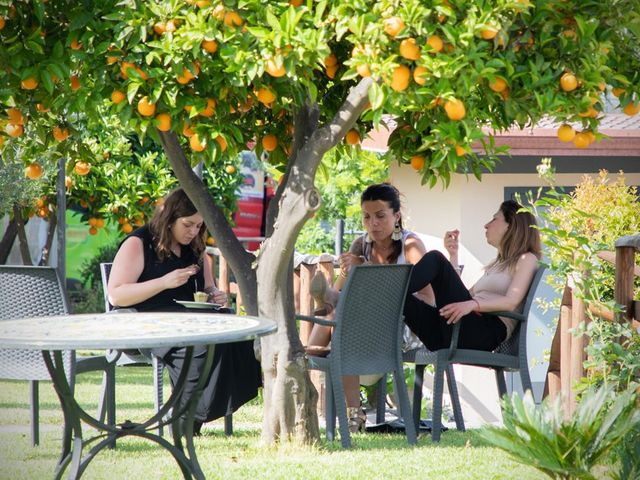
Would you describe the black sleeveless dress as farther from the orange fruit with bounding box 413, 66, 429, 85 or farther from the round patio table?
the orange fruit with bounding box 413, 66, 429, 85

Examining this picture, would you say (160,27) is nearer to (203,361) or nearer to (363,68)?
(363,68)

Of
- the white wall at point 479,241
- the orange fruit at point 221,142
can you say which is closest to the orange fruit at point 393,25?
the orange fruit at point 221,142

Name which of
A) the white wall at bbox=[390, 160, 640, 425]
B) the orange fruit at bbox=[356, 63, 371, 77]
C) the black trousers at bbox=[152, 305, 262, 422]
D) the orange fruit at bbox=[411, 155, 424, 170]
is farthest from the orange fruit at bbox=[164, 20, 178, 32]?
the white wall at bbox=[390, 160, 640, 425]

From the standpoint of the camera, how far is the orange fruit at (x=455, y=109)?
4.18 m

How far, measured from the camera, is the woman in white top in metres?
6.40

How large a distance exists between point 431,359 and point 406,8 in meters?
2.94

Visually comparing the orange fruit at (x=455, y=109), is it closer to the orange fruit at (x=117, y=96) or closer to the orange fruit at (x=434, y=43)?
the orange fruit at (x=434, y=43)

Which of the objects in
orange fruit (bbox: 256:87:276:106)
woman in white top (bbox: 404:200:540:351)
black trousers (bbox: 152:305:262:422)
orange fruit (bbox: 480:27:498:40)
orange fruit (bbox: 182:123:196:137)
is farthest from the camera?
woman in white top (bbox: 404:200:540:351)

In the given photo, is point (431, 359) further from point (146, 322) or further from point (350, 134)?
point (146, 322)

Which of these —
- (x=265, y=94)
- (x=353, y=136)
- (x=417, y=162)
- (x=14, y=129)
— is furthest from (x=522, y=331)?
(x=14, y=129)

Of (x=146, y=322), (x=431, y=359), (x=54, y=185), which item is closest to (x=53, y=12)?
(x=146, y=322)

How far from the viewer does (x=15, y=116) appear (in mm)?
5422

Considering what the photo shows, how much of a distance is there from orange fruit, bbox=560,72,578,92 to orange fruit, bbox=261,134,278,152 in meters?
2.28

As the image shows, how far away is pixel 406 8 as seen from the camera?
403 cm
